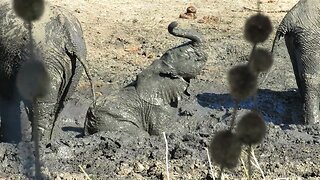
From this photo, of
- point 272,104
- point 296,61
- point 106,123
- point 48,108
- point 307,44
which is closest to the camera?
point 48,108

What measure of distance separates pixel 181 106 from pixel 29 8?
18.1 feet

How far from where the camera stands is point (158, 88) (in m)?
5.26

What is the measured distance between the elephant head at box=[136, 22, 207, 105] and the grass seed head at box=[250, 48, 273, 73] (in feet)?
14.8

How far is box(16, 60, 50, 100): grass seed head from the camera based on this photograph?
66 cm

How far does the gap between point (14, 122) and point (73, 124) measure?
0.71 m

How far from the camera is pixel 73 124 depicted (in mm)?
5941

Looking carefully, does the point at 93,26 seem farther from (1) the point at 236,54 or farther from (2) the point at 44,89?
(2) the point at 44,89

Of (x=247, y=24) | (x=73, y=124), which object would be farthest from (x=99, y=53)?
(x=247, y=24)

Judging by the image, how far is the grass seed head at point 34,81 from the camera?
0.66m

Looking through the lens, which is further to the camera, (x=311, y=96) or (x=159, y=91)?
(x=311, y=96)

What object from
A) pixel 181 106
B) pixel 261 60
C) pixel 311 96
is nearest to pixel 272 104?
pixel 311 96

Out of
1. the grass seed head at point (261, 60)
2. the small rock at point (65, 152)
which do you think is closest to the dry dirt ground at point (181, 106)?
the small rock at point (65, 152)

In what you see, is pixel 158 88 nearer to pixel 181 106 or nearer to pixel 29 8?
pixel 181 106

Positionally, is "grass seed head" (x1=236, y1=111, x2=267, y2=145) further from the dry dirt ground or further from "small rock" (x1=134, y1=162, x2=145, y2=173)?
"small rock" (x1=134, y1=162, x2=145, y2=173)
